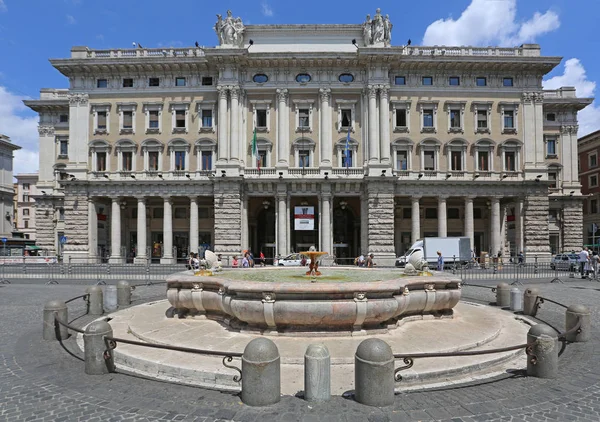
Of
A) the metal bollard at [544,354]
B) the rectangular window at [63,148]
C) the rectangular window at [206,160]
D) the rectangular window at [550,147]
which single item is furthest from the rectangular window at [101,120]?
the rectangular window at [550,147]

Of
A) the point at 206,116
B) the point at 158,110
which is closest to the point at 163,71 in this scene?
the point at 158,110

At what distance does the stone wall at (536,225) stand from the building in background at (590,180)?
21.7 m

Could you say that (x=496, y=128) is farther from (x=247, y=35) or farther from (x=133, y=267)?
(x=133, y=267)

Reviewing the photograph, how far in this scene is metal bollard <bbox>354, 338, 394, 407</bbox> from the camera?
16.4 ft

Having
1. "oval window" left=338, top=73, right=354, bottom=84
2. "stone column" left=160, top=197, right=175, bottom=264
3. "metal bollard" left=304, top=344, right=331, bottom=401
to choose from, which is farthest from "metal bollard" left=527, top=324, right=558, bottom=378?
"stone column" left=160, top=197, right=175, bottom=264

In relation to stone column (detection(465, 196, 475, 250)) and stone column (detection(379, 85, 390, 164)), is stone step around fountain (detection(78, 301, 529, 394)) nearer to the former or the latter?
stone column (detection(379, 85, 390, 164))

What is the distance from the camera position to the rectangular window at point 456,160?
121ft

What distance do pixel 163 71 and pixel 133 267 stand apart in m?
20.5

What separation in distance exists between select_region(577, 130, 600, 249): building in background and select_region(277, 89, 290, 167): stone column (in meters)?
45.1

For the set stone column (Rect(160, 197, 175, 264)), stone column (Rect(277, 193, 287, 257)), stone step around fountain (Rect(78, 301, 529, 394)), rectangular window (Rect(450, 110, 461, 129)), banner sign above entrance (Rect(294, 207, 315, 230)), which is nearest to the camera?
stone step around fountain (Rect(78, 301, 529, 394))

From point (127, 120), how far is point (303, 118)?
61.8ft

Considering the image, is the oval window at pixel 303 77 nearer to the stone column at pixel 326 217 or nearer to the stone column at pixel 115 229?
the stone column at pixel 326 217

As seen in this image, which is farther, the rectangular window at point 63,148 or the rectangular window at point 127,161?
the rectangular window at point 63,148

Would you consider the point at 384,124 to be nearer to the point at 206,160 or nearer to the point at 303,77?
the point at 303,77
